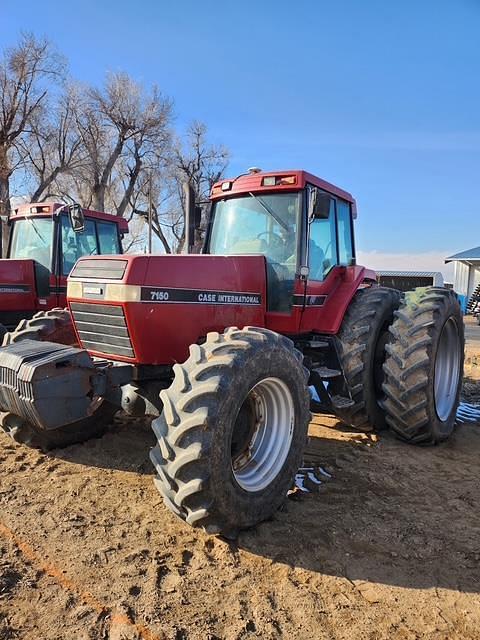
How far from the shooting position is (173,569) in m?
2.95

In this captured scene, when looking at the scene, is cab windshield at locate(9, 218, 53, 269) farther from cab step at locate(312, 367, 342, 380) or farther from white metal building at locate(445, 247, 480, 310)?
white metal building at locate(445, 247, 480, 310)

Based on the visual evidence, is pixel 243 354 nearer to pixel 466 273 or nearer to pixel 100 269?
pixel 100 269

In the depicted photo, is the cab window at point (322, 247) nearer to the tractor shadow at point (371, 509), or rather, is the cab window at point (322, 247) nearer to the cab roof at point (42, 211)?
the tractor shadow at point (371, 509)

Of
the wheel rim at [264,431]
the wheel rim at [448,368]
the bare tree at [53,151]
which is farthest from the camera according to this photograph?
the bare tree at [53,151]

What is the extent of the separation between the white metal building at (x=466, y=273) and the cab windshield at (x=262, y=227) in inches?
1290

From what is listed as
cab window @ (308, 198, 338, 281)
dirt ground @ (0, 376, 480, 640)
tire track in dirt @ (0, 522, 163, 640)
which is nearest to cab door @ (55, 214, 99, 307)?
dirt ground @ (0, 376, 480, 640)

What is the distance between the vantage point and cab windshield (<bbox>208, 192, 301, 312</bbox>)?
4.77m

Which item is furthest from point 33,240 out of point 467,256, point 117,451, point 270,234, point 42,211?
point 467,256

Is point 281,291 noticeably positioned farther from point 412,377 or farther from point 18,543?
point 18,543

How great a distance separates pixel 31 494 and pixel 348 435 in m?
3.19

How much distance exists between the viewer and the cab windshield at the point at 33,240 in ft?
27.2

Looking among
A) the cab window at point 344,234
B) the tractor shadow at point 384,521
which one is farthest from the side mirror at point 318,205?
the tractor shadow at point 384,521

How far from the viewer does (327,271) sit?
5.35 m

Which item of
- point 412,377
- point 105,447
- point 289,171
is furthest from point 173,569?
point 289,171
